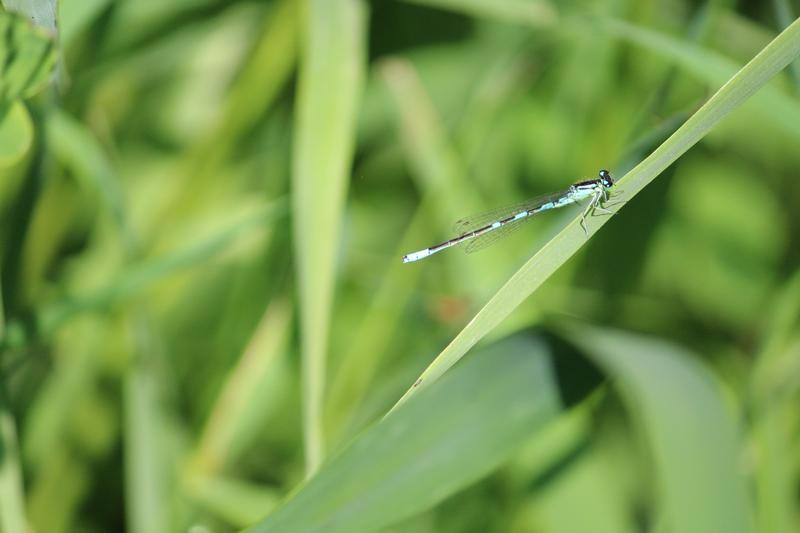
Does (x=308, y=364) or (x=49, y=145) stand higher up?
(x=49, y=145)

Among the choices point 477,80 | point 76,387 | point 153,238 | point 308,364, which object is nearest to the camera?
point 308,364

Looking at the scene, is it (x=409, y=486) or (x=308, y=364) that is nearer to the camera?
(x=409, y=486)

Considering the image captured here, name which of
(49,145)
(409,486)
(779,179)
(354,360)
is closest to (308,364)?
(409,486)

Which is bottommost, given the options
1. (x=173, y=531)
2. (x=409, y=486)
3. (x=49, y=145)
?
(x=173, y=531)

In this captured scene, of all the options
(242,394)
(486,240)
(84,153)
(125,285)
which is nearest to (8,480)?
(125,285)

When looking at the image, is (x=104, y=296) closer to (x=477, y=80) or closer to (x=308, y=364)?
(x=308, y=364)

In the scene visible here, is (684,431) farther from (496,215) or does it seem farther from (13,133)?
(13,133)

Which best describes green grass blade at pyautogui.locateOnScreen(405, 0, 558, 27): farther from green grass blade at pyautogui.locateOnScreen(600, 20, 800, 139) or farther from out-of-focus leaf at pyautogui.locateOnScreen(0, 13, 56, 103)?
out-of-focus leaf at pyautogui.locateOnScreen(0, 13, 56, 103)
